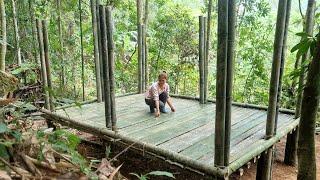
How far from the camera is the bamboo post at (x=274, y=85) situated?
302 cm

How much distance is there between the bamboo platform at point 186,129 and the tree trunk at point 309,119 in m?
0.92

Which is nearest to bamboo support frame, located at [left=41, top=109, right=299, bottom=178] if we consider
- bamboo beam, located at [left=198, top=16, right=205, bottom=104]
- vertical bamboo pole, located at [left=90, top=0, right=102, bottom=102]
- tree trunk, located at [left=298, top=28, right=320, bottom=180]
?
tree trunk, located at [left=298, top=28, right=320, bottom=180]

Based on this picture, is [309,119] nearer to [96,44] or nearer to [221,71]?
[221,71]

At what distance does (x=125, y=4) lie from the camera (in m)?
8.34

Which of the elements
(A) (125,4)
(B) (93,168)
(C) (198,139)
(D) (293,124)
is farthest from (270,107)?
(A) (125,4)

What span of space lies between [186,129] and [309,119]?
2.29 m

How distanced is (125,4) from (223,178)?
21.5ft

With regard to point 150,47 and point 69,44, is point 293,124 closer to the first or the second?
point 150,47

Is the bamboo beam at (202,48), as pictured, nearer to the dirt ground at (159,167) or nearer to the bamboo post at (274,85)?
the dirt ground at (159,167)

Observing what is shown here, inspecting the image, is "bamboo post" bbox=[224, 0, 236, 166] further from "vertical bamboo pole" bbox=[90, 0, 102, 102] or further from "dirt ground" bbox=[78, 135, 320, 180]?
"vertical bamboo pole" bbox=[90, 0, 102, 102]

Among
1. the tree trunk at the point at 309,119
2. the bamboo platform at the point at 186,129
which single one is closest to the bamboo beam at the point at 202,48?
the bamboo platform at the point at 186,129

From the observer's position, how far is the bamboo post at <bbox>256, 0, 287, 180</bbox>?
9.91ft

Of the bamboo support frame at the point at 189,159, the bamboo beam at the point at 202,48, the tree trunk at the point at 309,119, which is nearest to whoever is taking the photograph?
the tree trunk at the point at 309,119

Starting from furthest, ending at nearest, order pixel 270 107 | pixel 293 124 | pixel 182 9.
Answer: pixel 182 9 → pixel 293 124 → pixel 270 107
